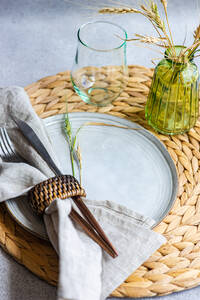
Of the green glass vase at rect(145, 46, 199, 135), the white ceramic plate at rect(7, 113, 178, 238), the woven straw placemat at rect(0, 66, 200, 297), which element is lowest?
the woven straw placemat at rect(0, 66, 200, 297)

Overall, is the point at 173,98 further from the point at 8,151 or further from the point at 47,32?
the point at 47,32

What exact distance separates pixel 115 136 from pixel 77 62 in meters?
0.16

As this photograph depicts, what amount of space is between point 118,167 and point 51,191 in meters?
0.16

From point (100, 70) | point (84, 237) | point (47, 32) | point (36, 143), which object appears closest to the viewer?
point (84, 237)

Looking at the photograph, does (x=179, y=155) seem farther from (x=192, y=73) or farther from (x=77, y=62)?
(x=77, y=62)

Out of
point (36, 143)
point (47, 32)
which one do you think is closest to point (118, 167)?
point (36, 143)

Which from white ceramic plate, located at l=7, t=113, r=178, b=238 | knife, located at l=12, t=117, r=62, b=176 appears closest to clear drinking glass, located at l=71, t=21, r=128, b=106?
white ceramic plate, located at l=7, t=113, r=178, b=238

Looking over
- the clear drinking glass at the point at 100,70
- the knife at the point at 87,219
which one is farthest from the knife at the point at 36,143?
the clear drinking glass at the point at 100,70

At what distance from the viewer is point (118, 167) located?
0.77 m

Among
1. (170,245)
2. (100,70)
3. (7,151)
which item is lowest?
(170,245)

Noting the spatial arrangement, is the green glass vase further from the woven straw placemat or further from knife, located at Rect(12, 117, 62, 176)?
knife, located at Rect(12, 117, 62, 176)

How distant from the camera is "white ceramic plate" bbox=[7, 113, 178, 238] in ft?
2.34

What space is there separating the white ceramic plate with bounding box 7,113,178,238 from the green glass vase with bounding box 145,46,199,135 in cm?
4

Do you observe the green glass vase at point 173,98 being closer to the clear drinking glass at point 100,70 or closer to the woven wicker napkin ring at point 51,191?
the clear drinking glass at point 100,70
